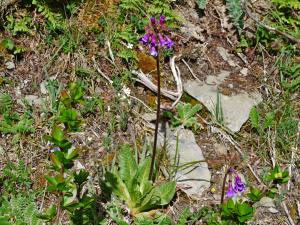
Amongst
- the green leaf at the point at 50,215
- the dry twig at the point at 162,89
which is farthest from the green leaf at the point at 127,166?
the dry twig at the point at 162,89

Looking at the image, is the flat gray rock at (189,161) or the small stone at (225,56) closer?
the flat gray rock at (189,161)

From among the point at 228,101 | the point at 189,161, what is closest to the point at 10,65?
the point at 189,161

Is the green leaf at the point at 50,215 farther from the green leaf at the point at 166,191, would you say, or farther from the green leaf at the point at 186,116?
the green leaf at the point at 186,116

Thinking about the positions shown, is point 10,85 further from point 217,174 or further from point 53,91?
point 217,174

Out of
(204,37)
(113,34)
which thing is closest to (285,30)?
(204,37)

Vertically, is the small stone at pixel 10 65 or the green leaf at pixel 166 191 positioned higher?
the small stone at pixel 10 65

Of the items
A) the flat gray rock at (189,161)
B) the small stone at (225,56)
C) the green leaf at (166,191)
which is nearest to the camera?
the green leaf at (166,191)

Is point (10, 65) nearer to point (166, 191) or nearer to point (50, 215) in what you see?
point (50, 215)
